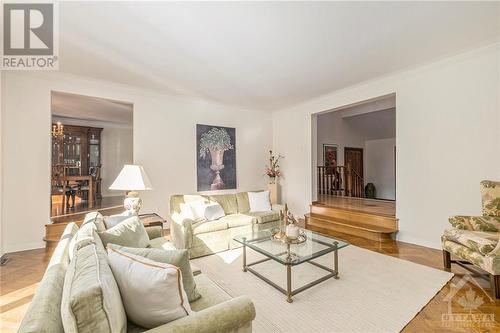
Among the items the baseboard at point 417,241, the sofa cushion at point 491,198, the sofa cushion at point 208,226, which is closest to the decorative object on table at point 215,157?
the sofa cushion at point 208,226

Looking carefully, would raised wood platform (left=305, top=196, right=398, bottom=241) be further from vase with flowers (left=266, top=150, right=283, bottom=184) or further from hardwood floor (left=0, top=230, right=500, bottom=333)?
vase with flowers (left=266, top=150, right=283, bottom=184)

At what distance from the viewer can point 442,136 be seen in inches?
141

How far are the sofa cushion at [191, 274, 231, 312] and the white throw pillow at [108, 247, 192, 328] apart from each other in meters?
0.31

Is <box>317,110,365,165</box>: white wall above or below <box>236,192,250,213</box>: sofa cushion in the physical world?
above

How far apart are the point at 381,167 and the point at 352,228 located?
599 centimetres

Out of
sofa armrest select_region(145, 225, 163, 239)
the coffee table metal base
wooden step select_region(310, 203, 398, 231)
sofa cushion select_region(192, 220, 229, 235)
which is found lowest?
the coffee table metal base

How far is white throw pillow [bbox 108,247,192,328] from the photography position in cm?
112

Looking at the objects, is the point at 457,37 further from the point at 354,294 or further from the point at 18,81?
the point at 18,81

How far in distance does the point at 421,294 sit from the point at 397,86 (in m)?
3.29

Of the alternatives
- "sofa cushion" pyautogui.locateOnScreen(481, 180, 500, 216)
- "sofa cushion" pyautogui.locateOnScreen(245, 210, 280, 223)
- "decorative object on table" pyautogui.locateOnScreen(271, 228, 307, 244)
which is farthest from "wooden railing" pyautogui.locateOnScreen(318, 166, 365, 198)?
"decorative object on table" pyautogui.locateOnScreen(271, 228, 307, 244)

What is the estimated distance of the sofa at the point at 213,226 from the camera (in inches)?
132

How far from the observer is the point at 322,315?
2.06m

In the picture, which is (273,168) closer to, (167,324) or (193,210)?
(193,210)

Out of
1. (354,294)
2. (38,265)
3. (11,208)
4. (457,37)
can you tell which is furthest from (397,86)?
(11,208)
